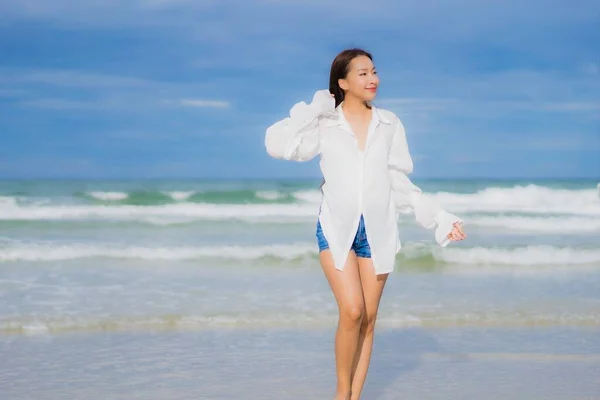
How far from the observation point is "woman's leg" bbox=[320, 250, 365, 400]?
4.03 m

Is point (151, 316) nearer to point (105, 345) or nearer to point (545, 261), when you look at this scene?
point (105, 345)

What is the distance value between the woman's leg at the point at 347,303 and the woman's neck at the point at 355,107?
70 centimetres

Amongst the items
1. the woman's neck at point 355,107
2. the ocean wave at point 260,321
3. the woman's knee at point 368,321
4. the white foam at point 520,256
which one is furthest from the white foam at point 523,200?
the woman's neck at point 355,107

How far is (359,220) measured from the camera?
4102mm

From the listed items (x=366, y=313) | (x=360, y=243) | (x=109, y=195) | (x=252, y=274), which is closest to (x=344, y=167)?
(x=360, y=243)

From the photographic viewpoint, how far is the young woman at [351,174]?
4074mm

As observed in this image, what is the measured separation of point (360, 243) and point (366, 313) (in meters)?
0.38

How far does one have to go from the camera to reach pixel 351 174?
4.09 m

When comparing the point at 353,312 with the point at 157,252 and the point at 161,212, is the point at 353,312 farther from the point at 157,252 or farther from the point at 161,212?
the point at 161,212

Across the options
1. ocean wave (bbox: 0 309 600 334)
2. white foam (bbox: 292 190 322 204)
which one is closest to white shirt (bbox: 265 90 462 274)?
ocean wave (bbox: 0 309 600 334)

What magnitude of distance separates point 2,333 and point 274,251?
6237 millimetres

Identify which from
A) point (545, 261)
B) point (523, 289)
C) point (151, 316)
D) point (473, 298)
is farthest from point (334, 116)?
point (545, 261)

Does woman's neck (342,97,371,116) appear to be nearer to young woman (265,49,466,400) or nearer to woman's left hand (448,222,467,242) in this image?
young woman (265,49,466,400)

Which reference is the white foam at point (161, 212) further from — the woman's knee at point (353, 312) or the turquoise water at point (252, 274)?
the woman's knee at point (353, 312)
